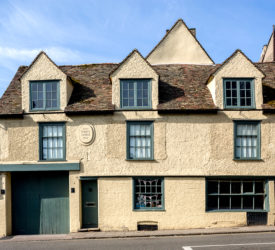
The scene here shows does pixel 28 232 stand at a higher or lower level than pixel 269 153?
lower

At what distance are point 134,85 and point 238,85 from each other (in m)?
5.23

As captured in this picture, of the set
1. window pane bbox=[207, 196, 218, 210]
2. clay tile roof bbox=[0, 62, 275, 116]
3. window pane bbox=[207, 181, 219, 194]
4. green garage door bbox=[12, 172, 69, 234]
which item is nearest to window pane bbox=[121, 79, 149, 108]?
clay tile roof bbox=[0, 62, 275, 116]

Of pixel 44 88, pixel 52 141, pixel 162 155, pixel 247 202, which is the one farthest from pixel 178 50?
pixel 247 202

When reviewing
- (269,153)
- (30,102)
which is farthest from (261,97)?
(30,102)

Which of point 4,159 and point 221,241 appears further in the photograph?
point 4,159

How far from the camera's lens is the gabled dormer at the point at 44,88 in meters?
14.6

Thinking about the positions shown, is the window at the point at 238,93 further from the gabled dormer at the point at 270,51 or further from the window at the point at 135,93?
the gabled dormer at the point at 270,51

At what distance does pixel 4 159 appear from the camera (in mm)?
14398

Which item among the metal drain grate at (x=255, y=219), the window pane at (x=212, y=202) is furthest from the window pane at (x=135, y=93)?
the metal drain grate at (x=255, y=219)

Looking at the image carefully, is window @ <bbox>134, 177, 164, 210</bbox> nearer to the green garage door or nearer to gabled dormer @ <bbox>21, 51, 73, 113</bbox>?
the green garage door

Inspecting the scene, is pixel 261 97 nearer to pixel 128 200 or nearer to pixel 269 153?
pixel 269 153

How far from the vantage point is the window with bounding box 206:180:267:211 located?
1436cm

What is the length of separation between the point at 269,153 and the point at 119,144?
24.4 feet

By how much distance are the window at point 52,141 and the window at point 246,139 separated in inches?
343
